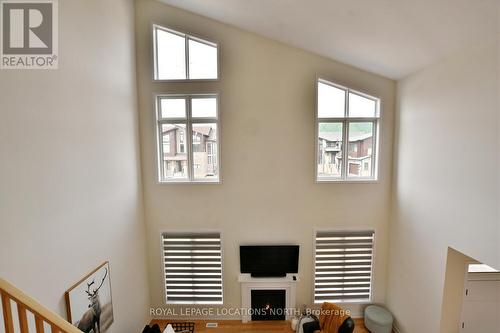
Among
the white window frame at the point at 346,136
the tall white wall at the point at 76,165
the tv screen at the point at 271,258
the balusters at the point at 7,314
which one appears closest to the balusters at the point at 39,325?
the balusters at the point at 7,314

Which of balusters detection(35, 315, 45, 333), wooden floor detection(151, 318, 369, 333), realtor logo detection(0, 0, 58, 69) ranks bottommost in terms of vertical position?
wooden floor detection(151, 318, 369, 333)

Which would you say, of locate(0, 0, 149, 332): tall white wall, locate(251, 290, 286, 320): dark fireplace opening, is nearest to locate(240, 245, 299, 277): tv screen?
locate(251, 290, 286, 320): dark fireplace opening

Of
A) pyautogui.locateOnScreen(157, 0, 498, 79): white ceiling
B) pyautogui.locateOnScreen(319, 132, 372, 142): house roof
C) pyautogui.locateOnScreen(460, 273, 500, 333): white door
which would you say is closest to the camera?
pyautogui.locateOnScreen(157, 0, 498, 79): white ceiling

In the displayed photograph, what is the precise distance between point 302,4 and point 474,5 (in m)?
1.85

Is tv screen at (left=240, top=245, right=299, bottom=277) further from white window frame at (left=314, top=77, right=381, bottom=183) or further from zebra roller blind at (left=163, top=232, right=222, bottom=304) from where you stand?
white window frame at (left=314, top=77, right=381, bottom=183)

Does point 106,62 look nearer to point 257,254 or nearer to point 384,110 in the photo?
point 257,254

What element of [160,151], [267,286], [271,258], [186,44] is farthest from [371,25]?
[267,286]

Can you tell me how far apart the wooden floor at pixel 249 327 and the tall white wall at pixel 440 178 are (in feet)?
5.16

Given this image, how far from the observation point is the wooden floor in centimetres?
463

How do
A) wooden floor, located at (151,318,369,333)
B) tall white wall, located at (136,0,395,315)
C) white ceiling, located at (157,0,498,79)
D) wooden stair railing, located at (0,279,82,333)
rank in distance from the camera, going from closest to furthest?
wooden stair railing, located at (0,279,82,333), white ceiling, located at (157,0,498,79), tall white wall, located at (136,0,395,315), wooden floor, located at (151,318,369,333)

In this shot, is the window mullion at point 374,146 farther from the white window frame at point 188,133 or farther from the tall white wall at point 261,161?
the white window frame at point 188,133

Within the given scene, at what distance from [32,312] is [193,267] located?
150 inches

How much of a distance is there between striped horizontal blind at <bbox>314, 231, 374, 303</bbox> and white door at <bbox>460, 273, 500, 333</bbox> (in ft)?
5.34

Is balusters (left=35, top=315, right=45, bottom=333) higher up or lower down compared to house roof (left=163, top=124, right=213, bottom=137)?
lower down
